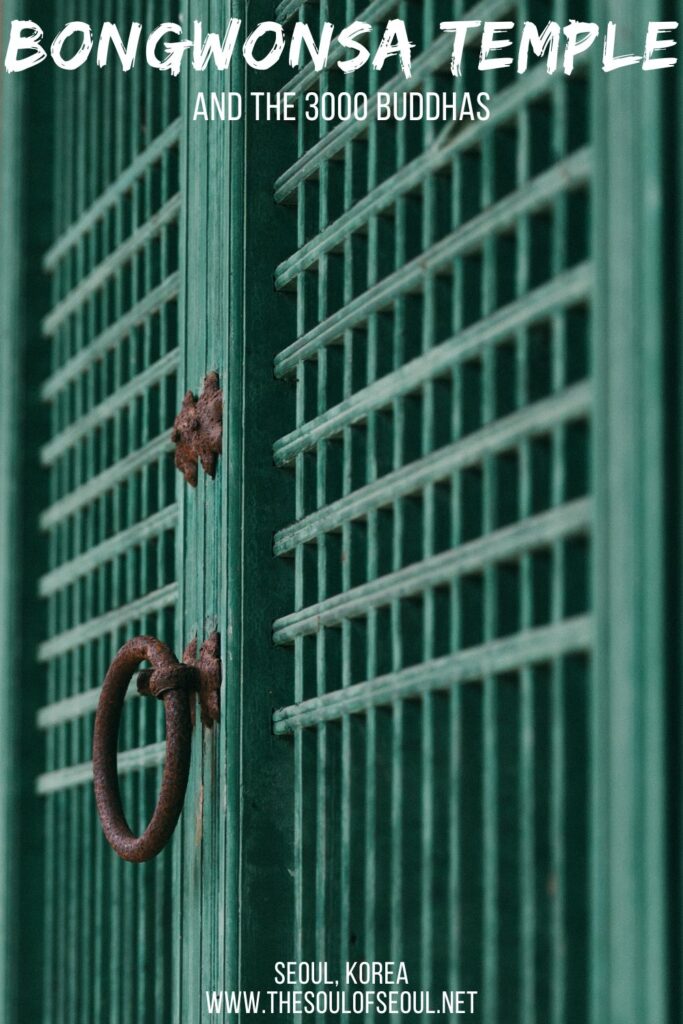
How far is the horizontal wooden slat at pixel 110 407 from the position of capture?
2.09 m

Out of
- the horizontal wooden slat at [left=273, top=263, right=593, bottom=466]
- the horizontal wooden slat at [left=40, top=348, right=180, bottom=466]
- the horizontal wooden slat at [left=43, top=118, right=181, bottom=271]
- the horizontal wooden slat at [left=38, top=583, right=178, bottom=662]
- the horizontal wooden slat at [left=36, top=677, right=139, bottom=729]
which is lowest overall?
the horizontal wooden slat at [left=36, top=677, right=139, bottom=729]

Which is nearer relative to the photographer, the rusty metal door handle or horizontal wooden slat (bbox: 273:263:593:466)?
horizontal wooden slat (bbox: 273:263:593:466)

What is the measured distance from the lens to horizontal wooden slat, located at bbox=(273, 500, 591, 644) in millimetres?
1174

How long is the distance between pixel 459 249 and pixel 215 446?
19.6 inches

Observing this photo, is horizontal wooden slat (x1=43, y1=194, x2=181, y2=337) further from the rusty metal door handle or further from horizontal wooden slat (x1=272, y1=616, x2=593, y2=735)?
horizontal wooden slat (x1=272, y1=616, x2=593, y2=735)

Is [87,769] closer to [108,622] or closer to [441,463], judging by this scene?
[108,622]

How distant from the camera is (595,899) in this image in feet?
3.60

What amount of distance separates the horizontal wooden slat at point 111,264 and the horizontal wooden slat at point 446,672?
0.65 metres

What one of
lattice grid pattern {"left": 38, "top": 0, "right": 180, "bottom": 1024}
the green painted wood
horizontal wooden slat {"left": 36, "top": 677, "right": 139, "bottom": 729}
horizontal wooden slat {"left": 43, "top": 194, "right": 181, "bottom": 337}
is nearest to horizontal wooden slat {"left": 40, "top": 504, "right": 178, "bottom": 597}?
lattice grid pattern {"left": 38, "top": 0, "right": 180, "bottom": 1024}

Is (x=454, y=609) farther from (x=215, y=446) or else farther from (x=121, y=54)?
(x=121, y=54)

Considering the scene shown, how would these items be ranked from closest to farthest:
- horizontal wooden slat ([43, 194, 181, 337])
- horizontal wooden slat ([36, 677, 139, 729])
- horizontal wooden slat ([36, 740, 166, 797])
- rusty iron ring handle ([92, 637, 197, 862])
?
rusty iron ring handle ([92, 637, 197, 862])
horizontal wooden slat ([36, 740, 166, 797])
horizontal wooden slat ([43, 194, 181, 337])
horizontal wooden slat ([36, 677, 139, 729])

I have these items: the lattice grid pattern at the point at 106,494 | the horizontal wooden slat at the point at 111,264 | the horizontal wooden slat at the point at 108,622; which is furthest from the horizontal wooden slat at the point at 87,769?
the horizontal wooden slat at the point at 111,264

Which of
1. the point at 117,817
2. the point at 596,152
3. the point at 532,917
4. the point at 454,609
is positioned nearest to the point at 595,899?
the point at 532,917

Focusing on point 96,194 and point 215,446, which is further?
point 96,194
